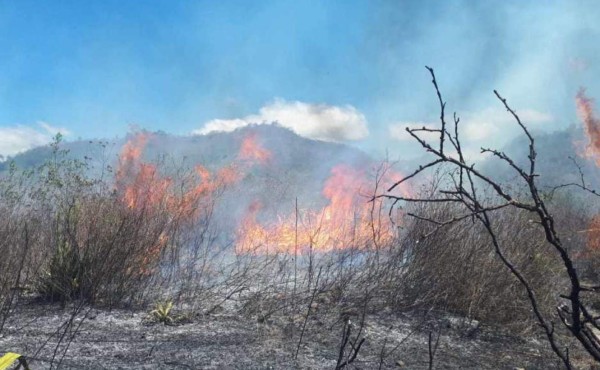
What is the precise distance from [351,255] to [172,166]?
11.3ft

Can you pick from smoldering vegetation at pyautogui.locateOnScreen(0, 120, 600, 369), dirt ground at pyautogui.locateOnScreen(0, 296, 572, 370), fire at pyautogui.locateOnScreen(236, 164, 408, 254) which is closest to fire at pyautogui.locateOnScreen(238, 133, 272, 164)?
fire at pyautogui.locateOnScreen(236, 164, 408, 254)

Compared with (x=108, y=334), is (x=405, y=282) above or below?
above

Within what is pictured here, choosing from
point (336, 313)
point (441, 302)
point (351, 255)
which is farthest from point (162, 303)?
point (441, 302)

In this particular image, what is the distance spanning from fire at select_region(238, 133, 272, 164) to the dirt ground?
49.8 ft

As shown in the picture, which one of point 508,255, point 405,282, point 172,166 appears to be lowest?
point 405,282

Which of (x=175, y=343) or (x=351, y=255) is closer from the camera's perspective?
(x=175, y=343)

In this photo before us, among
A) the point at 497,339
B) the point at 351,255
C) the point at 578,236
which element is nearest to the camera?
the point at 497,339

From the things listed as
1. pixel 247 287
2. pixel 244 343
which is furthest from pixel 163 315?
pixel 247 287

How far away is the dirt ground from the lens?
3992mm

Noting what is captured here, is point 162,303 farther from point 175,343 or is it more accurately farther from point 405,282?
point 405,282

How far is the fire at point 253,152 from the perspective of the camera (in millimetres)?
20797

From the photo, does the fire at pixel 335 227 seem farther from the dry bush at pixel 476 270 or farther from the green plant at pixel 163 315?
the green plant at pixel 163 315

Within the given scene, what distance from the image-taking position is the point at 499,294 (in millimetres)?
6234

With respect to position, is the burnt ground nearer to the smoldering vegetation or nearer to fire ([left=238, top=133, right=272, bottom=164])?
the smoldering vegetation
